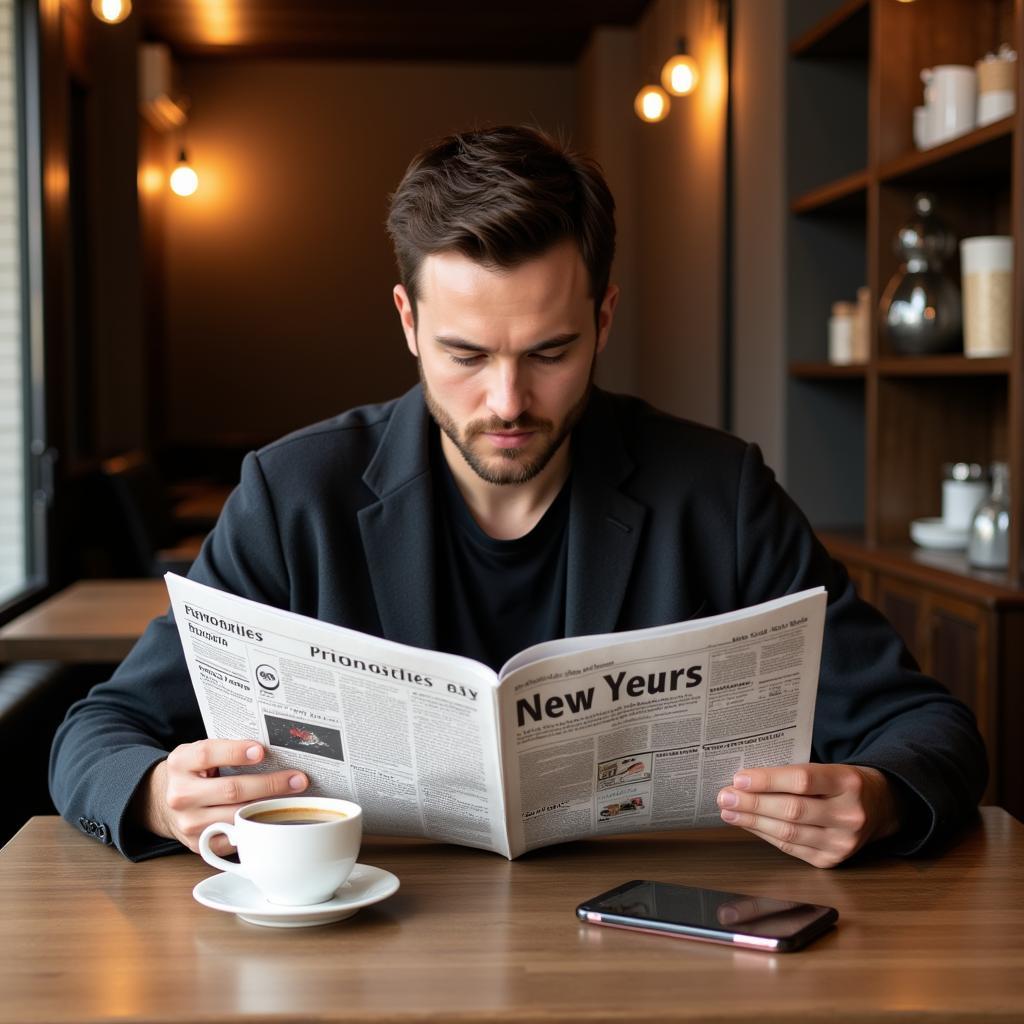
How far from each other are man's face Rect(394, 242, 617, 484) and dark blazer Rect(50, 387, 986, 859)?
133mm

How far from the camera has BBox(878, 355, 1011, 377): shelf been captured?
3090 millimetres

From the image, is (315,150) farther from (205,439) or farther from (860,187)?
(860,187)

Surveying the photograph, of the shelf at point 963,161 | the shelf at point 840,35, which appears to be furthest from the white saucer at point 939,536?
the shelf at point 840,35

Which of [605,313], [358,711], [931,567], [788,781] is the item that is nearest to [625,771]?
[788,781]

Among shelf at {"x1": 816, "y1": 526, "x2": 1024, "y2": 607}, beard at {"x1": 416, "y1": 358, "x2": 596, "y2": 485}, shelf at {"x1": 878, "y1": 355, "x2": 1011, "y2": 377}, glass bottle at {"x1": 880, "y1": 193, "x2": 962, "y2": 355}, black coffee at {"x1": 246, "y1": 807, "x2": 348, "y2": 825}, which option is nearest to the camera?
black coffee at {"x1": 246, "y1": 807, "x2": 348, "y2": 825}

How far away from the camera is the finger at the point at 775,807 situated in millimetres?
1298

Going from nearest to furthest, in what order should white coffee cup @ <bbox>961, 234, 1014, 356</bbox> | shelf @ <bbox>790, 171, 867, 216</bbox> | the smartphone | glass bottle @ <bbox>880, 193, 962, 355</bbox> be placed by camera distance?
the smartphone
white coffee cup @ <bbox>961, 234, 1014, 356</bbox>
glass bottle @ <bbox>880, 193, 962, 355</bbox>
shelf @ <bbox>790, 171, 867, 216</bbox>

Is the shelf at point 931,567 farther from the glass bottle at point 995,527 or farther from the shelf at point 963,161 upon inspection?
the shelf at point 963,161

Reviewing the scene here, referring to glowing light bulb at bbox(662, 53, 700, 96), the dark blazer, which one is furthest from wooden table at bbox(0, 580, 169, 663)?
glowing light bulb at bbox(662, 53, 700, 96)

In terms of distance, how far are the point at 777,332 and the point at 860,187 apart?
832 mm

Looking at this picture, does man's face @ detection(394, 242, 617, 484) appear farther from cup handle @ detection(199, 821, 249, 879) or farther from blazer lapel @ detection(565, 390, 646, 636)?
cup handle @ detection(199, 821, 249, 879)

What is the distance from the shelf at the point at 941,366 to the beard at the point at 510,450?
1.76 m

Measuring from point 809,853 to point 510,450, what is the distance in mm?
531

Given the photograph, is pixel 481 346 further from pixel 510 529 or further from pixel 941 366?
pixel 941 366
